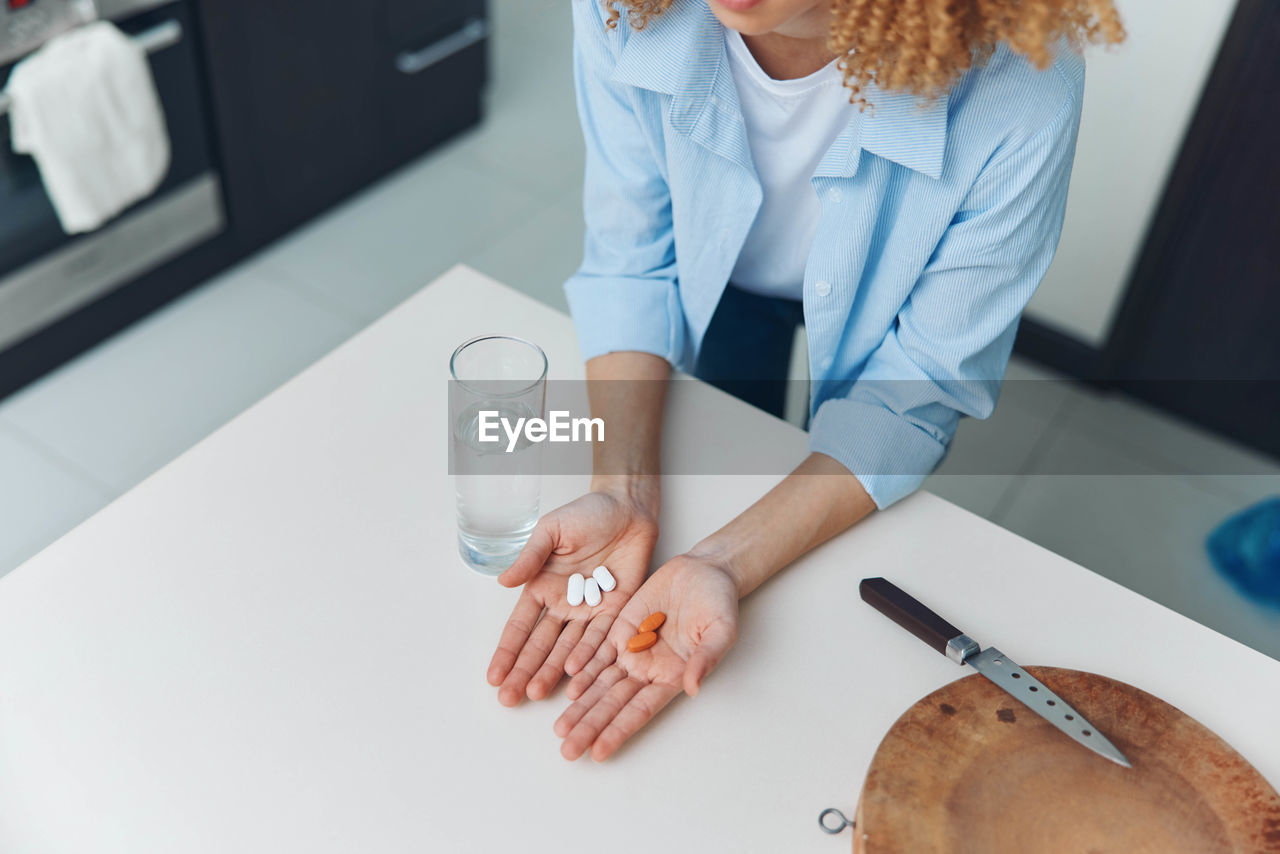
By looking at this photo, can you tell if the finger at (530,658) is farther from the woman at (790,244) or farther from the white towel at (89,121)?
the white towel at (89,121)

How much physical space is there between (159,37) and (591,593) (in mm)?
1579

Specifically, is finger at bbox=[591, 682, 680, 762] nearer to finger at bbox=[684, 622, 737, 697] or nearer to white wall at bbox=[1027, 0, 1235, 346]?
finger at bbox=[684, 622, 737, 697]

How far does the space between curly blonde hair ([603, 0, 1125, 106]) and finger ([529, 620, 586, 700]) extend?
1.69 feet

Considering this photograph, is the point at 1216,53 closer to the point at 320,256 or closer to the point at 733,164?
the point at 733,164

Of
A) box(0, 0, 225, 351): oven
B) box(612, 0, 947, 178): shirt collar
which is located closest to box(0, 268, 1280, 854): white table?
box(612, 0, 947, 178): shirt collar

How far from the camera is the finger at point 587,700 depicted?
30.7 inches

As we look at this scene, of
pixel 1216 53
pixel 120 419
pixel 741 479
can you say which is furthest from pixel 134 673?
pixel 1216 53

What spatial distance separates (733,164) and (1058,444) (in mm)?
1310

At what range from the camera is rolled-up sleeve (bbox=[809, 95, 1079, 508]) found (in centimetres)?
94

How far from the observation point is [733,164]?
108 cm

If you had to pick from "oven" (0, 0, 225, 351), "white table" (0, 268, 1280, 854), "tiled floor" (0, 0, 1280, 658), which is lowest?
"tiled floor" (0, 0, 1280, 658)

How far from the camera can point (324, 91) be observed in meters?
2.35

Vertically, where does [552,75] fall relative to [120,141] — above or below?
below

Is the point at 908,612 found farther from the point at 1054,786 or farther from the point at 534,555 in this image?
the point at 534,555
